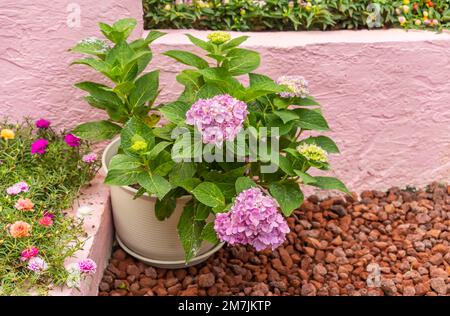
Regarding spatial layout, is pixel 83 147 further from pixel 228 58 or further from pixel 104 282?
pixel 228 58

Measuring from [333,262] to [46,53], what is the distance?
1.41 metres

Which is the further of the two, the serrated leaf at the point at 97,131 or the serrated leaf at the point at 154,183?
the serrated leaf at the point at 97,131

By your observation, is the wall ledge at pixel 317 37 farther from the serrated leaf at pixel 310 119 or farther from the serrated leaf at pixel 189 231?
the serrated leaf at pixel 189 231

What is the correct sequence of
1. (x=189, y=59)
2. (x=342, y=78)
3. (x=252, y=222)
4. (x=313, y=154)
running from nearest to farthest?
(x=252, y=222) → (x=313, y=154) → (x=189, y=59) → (x=342, y=78)

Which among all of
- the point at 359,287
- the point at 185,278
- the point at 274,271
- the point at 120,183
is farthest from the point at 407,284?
the point at 120,183

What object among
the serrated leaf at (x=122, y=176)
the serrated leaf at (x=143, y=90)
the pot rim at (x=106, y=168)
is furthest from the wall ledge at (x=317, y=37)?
the serrated leaf at (x=122, y=176)

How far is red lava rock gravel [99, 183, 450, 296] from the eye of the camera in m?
2.54

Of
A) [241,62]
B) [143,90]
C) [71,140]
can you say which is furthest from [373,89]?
[71,140]

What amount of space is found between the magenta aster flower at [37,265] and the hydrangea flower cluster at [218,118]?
26.2 inches

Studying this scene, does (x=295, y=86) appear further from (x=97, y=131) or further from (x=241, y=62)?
(x=97, y=131)

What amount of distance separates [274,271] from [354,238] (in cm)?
43

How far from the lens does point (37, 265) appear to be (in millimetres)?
2117

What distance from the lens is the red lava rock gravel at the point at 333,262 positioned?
254 cm

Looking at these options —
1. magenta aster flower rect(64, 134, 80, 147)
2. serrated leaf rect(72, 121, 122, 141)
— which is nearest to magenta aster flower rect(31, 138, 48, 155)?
magenta aster flower rect(64, 134, 80, 147)
